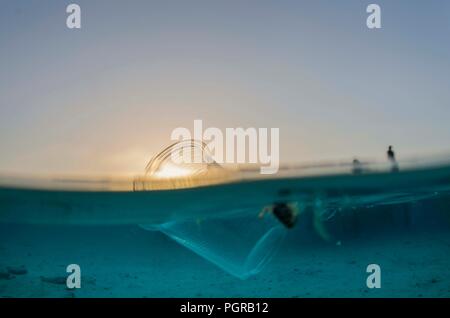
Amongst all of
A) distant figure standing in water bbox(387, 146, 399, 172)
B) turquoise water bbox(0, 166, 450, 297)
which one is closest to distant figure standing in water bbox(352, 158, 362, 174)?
turquoise water bbox(0, 166, 450, 297)

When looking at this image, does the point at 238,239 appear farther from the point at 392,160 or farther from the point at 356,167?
the point at 392,160

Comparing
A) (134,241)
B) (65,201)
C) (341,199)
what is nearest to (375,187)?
(341,199)

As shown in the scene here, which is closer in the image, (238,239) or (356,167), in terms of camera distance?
(238,239)

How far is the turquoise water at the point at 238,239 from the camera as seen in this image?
11969 mm

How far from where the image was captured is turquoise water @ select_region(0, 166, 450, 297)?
11969 mm

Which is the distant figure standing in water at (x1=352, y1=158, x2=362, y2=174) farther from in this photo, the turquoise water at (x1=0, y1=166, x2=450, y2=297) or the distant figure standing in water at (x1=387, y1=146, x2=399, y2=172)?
the distant figure standing in water at (x1=387, y1=146, x2=399, y2=172)

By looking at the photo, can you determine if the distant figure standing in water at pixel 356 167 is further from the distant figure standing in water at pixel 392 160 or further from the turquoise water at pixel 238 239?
the distant figure standing in water at pixel 392 160

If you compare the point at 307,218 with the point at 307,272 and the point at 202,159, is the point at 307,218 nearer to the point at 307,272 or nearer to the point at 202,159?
the point at 307,272

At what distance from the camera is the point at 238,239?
10328 mm

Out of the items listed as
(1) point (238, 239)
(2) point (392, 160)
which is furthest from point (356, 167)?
(1) point (238, 239)

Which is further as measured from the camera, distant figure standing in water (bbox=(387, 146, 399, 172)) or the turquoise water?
the turquoise water

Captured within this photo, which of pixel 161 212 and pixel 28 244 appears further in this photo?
pixel 28 244
